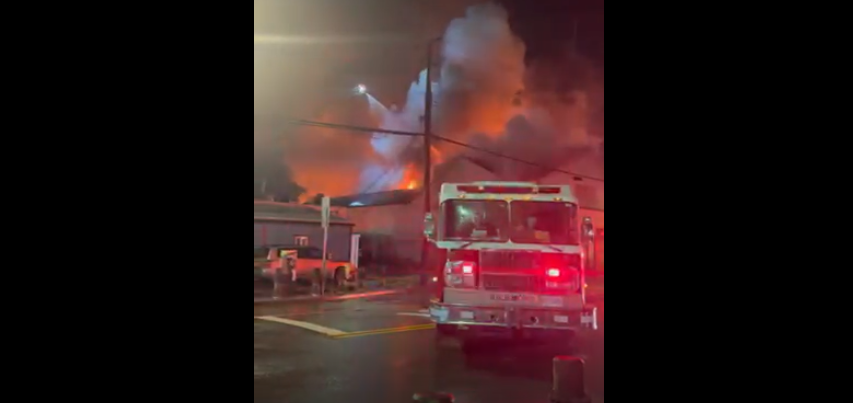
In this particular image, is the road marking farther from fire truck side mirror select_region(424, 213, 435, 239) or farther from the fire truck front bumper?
fire truck side mirror select_region(424, 213, 435, 239)

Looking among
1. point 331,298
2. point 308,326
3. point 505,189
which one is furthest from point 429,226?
point 308,326

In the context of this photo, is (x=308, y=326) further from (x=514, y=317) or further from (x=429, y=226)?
(x=514, y=317)

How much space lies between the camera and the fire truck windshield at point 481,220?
353 centimetres

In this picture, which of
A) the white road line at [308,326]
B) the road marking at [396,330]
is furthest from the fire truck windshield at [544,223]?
the white road line at [308,326]

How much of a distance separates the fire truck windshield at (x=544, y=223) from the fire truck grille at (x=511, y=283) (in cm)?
23

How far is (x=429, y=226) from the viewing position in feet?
11.4

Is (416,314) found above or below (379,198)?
below

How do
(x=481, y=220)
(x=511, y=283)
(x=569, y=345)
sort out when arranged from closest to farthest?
(x=569, y=345) → (x=511, y=283) → (x=481, y=220)

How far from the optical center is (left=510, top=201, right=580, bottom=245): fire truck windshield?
3.45 meters

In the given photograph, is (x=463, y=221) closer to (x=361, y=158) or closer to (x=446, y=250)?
(x=446, y=250)

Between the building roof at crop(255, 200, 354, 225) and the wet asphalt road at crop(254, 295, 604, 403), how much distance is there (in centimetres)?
52

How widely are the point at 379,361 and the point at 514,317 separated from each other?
0.84 meters
